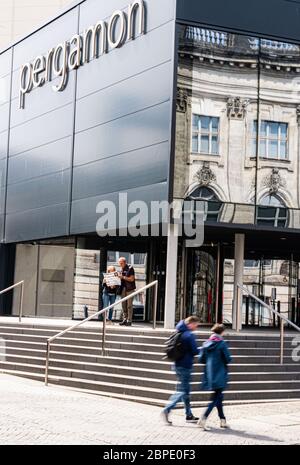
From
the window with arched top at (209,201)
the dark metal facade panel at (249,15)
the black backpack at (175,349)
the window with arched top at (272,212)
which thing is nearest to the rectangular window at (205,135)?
the window with arched top at (209,201)

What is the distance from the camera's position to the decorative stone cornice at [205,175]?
19.1 metres

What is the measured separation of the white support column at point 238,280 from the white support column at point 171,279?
5.98 feet

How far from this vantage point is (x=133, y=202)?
791 inches

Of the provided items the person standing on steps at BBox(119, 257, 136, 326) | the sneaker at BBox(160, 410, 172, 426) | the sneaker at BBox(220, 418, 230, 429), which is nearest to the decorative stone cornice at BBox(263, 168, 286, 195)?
the person standing on steps at BBox(119, 257, 136, 326)

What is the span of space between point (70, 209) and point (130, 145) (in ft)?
12.7

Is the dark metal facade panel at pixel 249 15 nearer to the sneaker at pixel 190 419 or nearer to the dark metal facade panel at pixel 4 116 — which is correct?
the sneaker at pixel 190 419

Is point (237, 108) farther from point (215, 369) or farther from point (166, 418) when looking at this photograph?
point (166, 418)

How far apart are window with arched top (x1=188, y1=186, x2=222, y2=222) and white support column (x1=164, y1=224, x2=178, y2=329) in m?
0.83

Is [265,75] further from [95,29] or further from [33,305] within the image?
[33,305]

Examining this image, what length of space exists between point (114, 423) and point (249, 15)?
455 inches

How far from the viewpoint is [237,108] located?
1939 centimetres

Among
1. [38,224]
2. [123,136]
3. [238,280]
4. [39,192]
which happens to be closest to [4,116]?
[39,192]
